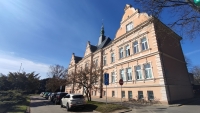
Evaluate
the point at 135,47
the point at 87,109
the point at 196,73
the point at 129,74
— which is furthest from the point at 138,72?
the point at 196,73

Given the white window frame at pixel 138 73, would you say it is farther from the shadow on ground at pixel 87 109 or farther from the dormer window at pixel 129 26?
the shadow on ground at pixel 87 109

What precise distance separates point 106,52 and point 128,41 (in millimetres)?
8166

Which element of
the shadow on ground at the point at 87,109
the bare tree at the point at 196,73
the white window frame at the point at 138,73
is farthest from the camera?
the bare tree at the point at 196,73

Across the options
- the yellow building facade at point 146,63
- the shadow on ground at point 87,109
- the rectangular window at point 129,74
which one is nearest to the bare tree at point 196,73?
the yellow building facade at point 146,63

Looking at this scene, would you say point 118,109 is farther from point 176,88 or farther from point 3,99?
point 3,99

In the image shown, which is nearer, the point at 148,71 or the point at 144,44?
the point at 148,71

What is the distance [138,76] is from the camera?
1883cm

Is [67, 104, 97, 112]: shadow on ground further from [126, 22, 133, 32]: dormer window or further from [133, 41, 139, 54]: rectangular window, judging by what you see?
[126, 22, 133, 32]: dormer window

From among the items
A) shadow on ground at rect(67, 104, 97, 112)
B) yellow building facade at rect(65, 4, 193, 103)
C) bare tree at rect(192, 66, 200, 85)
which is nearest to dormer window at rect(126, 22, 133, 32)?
yellow building facade at rect(65, 4, 193, 103)

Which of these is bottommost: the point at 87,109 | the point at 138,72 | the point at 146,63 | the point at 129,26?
the point at 87,109

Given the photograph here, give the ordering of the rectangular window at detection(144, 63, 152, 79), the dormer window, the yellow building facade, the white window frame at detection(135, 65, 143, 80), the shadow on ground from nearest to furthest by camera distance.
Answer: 1. the shadow on ground
2. the yellow building facade
3. the rectangular window at detection(144, 63, 152, 79)
4. the white window frame at detection(135, 65, 143, 80)
5. the dormer window

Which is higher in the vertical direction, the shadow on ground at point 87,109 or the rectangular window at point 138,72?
the rectangular window at point 138,72

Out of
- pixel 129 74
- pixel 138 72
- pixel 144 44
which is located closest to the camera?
pixel 144 44

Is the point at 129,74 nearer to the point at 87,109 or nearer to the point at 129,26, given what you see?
the point at 129,26
